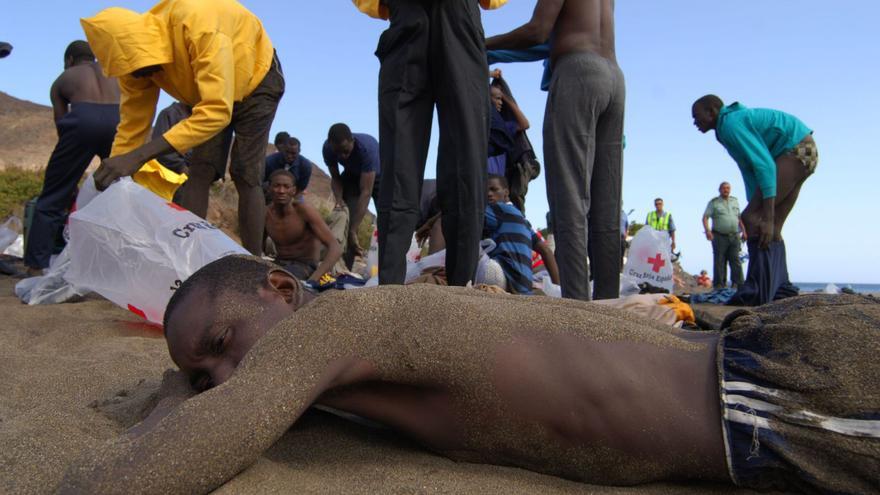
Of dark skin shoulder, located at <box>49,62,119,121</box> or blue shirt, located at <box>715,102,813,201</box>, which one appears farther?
blue shirt, located at <box>715,102,813,201</box>

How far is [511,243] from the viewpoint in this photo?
4152 mm

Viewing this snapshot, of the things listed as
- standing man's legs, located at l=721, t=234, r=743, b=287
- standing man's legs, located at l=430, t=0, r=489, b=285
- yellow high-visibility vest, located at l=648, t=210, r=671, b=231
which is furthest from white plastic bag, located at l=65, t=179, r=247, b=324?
yellow high-visibility vest, located at l=648, t=210, r=671, b=231

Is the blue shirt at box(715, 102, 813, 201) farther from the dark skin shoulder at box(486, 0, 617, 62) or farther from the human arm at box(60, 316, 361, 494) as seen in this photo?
the human arm at box(60, 316, 361, 494)

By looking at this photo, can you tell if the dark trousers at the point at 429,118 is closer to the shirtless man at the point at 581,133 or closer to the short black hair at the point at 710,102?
the shirtless man at the point at 581,133

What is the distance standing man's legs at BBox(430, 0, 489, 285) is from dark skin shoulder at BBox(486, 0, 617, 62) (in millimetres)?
294

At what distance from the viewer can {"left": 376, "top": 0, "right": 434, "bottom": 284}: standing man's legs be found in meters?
2.80

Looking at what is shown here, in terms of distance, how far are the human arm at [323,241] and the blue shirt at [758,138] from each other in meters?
2.89

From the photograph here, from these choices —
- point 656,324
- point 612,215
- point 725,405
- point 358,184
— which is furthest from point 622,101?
point 358,184

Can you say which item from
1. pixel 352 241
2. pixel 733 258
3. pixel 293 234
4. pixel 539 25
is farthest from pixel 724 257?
pixel 539 25

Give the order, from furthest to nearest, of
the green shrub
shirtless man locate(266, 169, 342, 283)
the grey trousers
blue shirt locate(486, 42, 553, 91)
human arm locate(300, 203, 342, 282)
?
the green shrub
shirtless man locate(266, 169, 342, 283)
human arm locate(300, 203, 342, 282)
blue shirt locate(486, 42, 553, 91)
the grey trousers

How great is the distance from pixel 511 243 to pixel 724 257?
19.0ft

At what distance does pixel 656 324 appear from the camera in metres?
1.46

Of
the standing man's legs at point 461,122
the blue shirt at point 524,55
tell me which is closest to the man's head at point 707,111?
the blue shirt at point 524,55

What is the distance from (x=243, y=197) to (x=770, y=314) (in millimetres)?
3097
